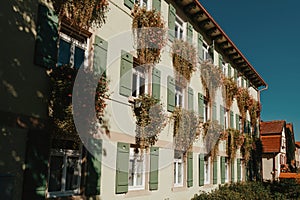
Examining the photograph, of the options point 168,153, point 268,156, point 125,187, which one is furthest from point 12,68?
point 268,156

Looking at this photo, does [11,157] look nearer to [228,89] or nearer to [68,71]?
[68,71]

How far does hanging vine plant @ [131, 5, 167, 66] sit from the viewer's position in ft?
31.4

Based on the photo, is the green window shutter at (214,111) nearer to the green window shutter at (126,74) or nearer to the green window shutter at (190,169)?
the green window shutter at (190,169)

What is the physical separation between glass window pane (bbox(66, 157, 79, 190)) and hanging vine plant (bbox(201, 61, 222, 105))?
8.51m

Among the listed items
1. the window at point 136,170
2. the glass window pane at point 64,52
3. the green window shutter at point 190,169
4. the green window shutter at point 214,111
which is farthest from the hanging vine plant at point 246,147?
the glass window pane at point 64,52

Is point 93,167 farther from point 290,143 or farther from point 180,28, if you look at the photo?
point 290,143

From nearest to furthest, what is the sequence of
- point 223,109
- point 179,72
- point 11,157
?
point 11,157, point 179,72, point 223,109

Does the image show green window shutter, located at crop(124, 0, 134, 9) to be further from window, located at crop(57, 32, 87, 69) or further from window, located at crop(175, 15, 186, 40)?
window, located at crop(175, 15, 186, 40)

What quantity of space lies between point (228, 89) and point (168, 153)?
7.32 meters

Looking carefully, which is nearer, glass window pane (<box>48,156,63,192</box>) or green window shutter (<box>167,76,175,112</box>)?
glass window pane (<box>48,156,63,192</box>)

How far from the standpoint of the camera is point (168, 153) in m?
10.7

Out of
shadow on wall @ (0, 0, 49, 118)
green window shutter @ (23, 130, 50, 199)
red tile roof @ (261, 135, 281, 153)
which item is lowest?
green window shutter @ (23, 130, 50, 199)

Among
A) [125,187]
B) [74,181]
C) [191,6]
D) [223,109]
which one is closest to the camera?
[74,181]

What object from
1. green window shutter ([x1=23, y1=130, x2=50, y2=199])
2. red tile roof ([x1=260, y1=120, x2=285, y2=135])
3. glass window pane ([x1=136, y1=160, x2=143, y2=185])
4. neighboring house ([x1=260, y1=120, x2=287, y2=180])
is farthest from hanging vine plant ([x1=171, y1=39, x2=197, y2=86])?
red tile roof ([x1=260, y1=120, x2=285, y2=135])
